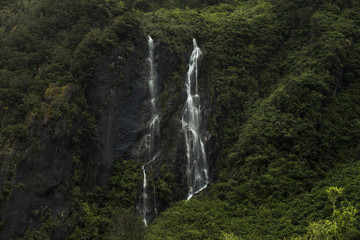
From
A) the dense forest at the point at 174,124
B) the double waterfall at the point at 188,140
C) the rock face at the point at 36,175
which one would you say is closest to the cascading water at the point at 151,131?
the double waterfall at the point at 188,140

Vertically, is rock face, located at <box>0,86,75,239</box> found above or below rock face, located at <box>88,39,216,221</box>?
below

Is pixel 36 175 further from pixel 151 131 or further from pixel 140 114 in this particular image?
pixel 151 131

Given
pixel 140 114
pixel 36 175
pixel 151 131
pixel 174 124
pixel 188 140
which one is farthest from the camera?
pixel 174 124

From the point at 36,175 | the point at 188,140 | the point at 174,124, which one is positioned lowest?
the point at 36,175

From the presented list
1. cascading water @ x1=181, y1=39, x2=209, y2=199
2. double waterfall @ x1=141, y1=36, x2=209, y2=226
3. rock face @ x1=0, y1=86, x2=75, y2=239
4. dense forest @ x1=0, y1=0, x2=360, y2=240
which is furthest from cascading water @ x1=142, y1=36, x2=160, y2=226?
rock face @ x1=0, y1=86, x2=75, y2=239

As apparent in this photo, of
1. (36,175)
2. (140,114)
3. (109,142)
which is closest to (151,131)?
(140,114)

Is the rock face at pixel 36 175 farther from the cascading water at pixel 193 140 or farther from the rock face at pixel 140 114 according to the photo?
the cascading water at pixel 193 140

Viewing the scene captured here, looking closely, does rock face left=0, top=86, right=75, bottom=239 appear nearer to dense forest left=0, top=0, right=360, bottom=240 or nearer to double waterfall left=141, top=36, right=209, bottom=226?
dense forest left=0, top=0, right=360, bottom=240
